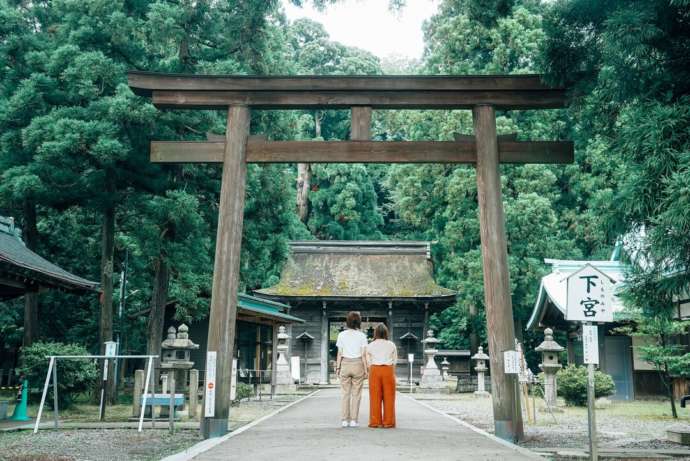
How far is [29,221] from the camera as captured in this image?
63.5 ft

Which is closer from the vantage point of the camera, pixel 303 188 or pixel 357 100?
pixel 357 100

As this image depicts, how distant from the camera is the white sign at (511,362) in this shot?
9367 mm

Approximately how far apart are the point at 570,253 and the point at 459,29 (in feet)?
41.8

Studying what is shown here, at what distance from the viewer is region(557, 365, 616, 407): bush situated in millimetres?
17641

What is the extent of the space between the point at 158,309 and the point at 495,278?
36.3 ft

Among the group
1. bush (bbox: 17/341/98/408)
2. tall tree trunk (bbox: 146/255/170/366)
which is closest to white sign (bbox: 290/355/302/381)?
tall tree trunk (bbox: 146/255/170/366)

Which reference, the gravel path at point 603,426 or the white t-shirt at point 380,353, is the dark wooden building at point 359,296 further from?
the white t-shirt at point 380,353

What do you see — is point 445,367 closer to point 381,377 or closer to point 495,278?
point 381,377

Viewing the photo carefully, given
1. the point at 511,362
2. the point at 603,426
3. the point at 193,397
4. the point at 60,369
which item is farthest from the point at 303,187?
the point at 511,362

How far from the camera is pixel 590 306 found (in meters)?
6.91

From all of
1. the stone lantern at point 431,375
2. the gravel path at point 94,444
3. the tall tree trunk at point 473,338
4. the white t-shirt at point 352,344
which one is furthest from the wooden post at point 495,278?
the tall tree trunk at point 473,338

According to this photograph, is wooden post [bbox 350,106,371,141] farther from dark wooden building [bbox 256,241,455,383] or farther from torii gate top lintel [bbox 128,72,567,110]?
dark wooden building [bbox 256,241,455,383]

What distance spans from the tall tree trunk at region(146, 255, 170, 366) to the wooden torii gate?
7659 mm

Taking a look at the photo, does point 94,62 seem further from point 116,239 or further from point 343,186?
point 343,186
